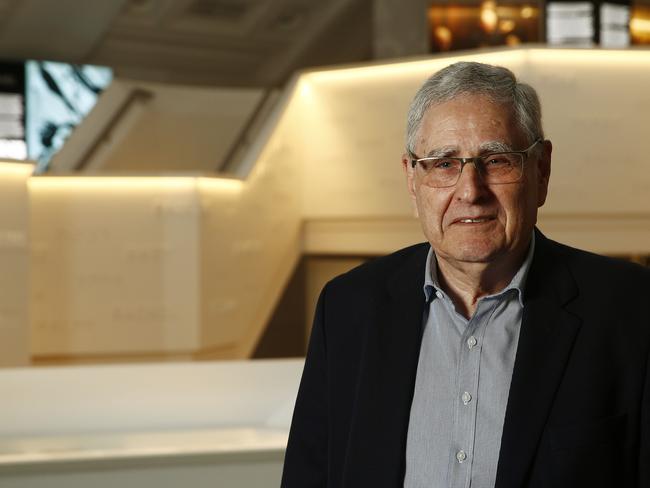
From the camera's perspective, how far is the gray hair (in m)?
1.50

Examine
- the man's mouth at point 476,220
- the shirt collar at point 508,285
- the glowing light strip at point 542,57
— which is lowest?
the glowing light strip at point 542,57

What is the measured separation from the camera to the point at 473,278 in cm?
156

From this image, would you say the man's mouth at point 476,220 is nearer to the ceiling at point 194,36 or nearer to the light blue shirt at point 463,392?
the light blue shirt at point 463,392

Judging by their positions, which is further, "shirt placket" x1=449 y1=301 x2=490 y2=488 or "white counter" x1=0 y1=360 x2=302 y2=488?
"white counter" x1=0 y1=360 x2=302 y2=488

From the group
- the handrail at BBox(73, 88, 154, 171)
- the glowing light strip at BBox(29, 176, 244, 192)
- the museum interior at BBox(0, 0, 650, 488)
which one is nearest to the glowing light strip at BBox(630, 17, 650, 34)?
the museum interior at BBox(0, 0, 650, 488)

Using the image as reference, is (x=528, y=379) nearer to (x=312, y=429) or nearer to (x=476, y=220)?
(x=476, y=220)

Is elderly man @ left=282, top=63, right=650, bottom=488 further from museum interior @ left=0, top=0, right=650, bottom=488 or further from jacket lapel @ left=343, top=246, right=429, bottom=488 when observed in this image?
museum interior @ left=0, top=0, right=650, bottom=488

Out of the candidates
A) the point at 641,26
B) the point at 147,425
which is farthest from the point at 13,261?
the point at 641,26

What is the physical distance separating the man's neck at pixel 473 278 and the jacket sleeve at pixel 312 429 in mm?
257

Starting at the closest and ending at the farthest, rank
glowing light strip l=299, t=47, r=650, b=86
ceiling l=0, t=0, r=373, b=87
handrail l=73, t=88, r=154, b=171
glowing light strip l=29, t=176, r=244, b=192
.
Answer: glowing light strip l=299, t=47, r=650, b=86, glowing light strip l=29, t=176, r=244, b=192, handrail l=73, t=88, r=154, b=171, ceiling l=0, t=0, r=373, b=87

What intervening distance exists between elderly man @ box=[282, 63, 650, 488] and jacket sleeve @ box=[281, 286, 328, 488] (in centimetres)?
4

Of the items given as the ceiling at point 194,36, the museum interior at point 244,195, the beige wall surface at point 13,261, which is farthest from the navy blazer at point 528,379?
the ceiling at point 194,36

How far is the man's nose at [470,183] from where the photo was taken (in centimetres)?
149

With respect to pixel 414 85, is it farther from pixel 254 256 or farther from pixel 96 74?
pixel 96 74
